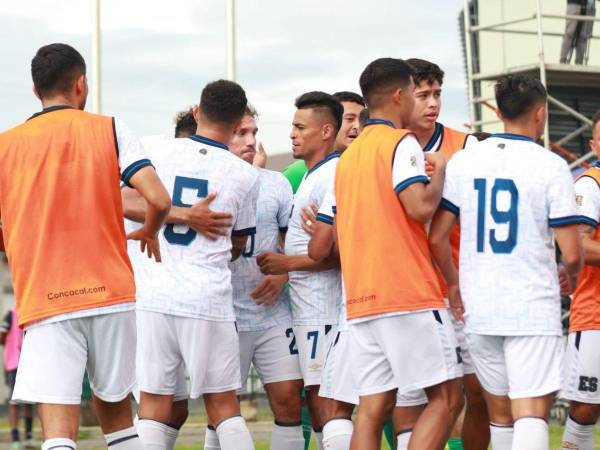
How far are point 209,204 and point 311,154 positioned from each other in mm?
1438

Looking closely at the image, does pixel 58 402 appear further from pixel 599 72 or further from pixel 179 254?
pixel 599 72

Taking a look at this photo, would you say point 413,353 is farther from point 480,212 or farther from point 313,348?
point 313,348

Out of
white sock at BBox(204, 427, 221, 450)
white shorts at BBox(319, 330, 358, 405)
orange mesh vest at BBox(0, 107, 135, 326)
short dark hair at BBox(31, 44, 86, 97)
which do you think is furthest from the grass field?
short dark hair at BBox(31, 44, 86, 97)

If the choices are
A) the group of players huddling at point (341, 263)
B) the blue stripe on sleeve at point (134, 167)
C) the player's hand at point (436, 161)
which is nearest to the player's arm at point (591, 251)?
the group of players huddling at point (341, 263)

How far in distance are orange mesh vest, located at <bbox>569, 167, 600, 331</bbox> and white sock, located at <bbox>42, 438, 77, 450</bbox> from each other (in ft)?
12.6

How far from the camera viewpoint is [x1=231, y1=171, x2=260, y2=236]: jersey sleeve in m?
8.40

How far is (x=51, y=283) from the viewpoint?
6.96m

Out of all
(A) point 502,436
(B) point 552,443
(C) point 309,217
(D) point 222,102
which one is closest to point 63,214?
(D) point 222,102

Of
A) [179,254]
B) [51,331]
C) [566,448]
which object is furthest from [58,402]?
[566,448]

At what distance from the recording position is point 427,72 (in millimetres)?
8633

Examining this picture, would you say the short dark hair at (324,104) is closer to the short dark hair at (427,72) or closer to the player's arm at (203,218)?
the short dark hair at (427,72)

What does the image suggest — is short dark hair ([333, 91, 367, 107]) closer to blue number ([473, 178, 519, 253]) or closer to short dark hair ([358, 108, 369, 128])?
short dark hair ([358, 108, 369, 128])

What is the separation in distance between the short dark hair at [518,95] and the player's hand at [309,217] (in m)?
1.80

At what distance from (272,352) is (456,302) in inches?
69.7
